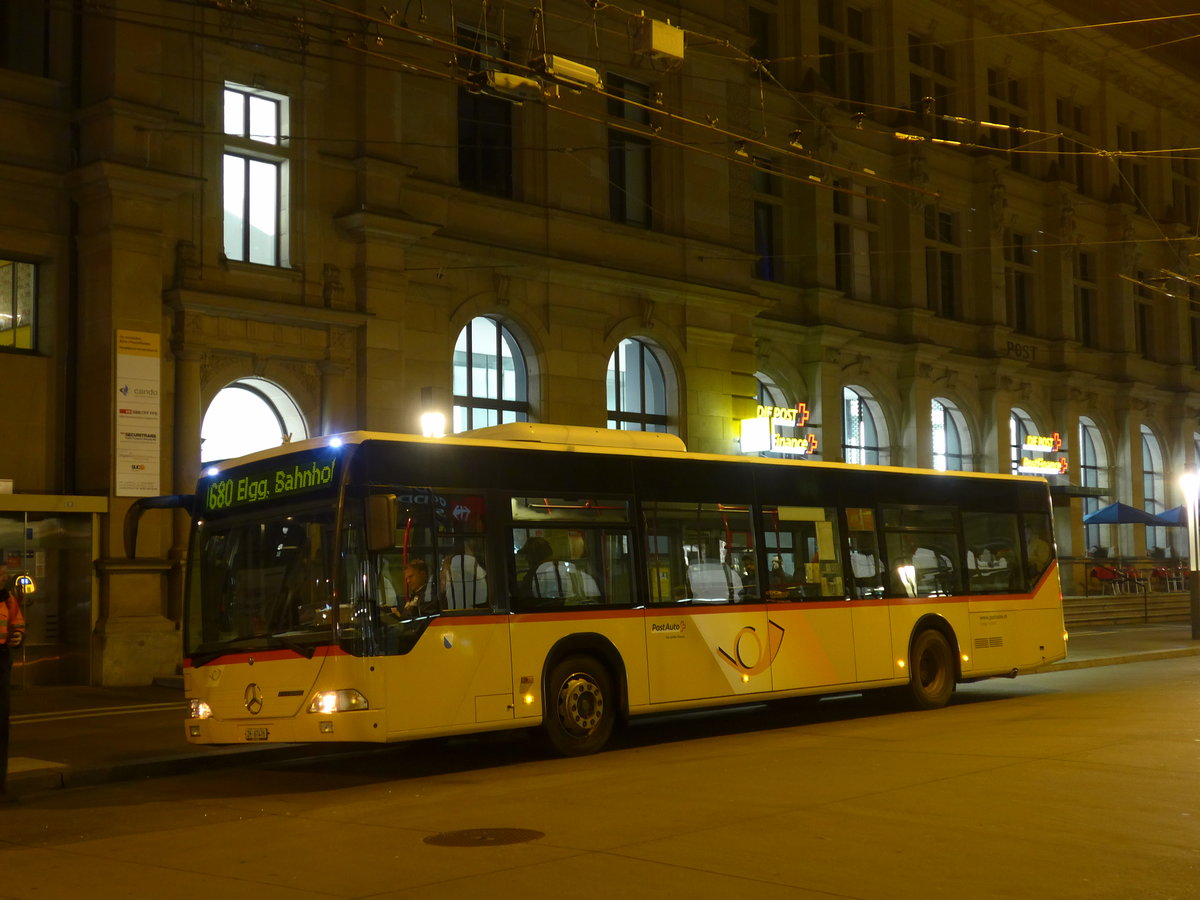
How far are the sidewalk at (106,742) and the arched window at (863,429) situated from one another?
14734 mm

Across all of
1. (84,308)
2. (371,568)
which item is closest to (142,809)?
(371,568)

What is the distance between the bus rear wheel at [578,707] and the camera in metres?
13.8

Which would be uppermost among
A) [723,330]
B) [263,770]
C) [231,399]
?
[723,330]

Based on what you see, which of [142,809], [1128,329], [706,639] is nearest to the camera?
[142,809]

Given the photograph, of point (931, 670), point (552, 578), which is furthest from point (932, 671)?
point (552, 578)

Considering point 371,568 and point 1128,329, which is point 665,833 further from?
point 1128,329

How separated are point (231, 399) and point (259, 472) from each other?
1115cm

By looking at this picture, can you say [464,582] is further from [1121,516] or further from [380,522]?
[1121,516]

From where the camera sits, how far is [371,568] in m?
12.4

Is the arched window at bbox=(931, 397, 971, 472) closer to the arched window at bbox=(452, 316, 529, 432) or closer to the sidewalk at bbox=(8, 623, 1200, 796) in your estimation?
the arched window at bbox=(452, 316, 529, 432)

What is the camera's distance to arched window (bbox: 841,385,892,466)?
37.7 m

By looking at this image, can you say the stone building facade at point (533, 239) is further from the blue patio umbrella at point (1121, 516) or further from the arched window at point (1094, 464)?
the blue patio umbrella at point (1121, 516)

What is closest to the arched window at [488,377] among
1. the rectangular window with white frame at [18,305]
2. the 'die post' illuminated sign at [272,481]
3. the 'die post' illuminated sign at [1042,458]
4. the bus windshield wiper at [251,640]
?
the rectangular window with white frame at [18,305]

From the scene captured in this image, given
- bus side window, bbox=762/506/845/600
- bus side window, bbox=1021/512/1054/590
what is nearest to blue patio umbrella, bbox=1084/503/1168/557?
bus side window, bbox=1021/512/1054/590
